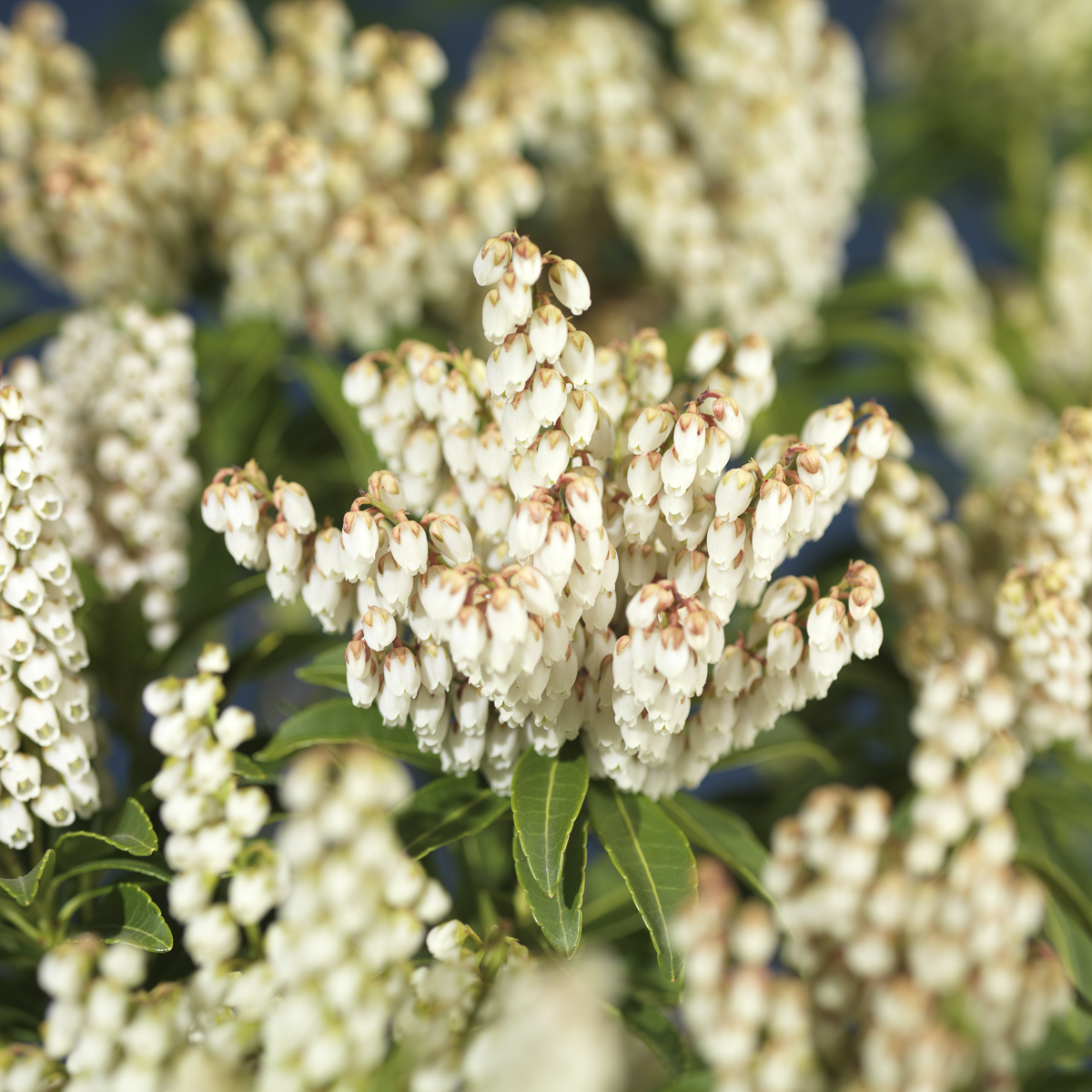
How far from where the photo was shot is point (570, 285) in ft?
2.19

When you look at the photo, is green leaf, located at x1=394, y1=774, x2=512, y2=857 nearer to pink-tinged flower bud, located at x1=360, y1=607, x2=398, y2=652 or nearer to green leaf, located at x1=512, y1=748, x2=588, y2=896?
green leaf, located at x1=512, y1=748, x2=588, y2=896

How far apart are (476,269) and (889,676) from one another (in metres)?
0.60

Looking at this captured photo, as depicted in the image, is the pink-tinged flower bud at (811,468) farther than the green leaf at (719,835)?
No

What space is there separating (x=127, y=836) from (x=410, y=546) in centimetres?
28

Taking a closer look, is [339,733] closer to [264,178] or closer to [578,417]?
[578,417]

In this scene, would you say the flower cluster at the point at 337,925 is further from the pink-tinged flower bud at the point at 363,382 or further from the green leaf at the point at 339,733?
the pink-tinged flower bud at the point at 363,382

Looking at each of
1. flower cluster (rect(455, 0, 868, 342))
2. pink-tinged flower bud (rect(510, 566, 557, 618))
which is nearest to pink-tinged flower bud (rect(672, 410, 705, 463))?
pink-tinged flower bud (rect(510, 566, 557, 618))

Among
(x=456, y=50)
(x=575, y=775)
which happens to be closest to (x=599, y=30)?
(x=575, y=775)

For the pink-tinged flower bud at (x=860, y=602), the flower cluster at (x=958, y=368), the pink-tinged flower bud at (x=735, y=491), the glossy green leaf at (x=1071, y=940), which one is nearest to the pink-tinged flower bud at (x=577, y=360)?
the pink-tinged flower bud at (x=735, y=491)

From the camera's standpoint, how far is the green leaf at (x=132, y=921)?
684mm

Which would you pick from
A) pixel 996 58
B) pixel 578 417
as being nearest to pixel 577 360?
pixel 578 417

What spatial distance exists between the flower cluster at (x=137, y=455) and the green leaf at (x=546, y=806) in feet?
1.34

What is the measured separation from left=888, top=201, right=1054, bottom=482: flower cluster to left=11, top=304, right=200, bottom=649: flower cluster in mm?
945

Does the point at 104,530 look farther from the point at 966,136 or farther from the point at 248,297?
the point at 966,136
